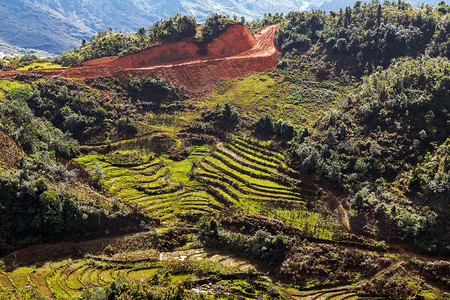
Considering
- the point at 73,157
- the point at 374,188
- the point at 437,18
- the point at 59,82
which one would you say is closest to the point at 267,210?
the point at 374,188

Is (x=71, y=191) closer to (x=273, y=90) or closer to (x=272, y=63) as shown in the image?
(x=273, y=90)

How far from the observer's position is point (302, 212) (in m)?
57.9

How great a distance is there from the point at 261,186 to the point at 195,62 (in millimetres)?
52332

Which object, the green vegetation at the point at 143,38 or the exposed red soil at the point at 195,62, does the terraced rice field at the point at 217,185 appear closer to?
the exposed red soil at the point at 195,62

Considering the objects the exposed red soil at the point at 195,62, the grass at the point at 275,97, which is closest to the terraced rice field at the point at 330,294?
the grass at the point at 275,97

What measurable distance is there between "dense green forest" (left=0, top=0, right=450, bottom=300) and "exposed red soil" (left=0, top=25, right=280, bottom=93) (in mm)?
4220

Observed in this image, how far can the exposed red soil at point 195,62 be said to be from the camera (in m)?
90.8

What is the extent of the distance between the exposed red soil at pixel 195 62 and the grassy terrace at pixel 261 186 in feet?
98.3

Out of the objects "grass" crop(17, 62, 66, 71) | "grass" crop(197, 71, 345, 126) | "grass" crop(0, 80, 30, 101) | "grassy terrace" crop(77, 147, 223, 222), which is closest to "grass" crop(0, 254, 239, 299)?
"grassy terrace" crop(77, 147, 223, 222)

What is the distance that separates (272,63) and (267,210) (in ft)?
199

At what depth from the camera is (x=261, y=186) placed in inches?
2490

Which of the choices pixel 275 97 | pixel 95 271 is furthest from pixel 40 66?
pixel 95 271

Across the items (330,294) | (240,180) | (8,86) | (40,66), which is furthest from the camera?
(40,66)

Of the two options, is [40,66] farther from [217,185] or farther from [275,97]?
[275,97]
